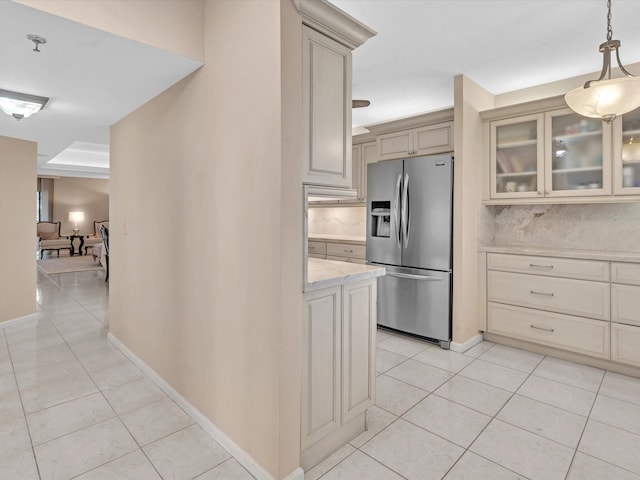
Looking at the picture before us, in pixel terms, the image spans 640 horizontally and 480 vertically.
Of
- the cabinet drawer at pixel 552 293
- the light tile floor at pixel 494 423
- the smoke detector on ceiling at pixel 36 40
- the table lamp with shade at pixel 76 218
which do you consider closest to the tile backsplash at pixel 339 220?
the cabinet drawer at pixel 552 293

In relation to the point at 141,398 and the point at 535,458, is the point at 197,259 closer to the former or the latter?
the point at 141,398

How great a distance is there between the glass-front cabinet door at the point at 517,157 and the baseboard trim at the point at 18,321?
17.7 feet

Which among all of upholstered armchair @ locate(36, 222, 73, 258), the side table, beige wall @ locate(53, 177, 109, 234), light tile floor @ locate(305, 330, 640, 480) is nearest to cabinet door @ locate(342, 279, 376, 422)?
light tile floor @ locate(305, 330, 640, 480)

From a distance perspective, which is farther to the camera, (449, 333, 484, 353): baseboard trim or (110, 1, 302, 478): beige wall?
(449, 333, 484, 353): baseboard trim

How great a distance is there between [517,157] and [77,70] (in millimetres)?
3661

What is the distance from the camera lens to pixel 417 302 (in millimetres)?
3566

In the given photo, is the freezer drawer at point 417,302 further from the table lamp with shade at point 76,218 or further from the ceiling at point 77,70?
the table lamp with shade at point 76,218

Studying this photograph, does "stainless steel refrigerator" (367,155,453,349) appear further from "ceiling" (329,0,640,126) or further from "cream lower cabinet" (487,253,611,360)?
"ceiling" (329,0,640,126)

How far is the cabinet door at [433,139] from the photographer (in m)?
3.47

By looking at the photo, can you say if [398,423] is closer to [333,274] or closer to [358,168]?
[333,274]

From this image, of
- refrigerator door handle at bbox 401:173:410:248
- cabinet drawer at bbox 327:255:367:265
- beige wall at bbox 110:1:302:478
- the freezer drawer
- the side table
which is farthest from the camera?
the side table

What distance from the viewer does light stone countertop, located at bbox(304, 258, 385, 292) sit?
1780mm

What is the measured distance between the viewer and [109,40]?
1.86 m

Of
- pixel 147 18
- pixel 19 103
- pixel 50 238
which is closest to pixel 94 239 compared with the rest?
pixel 50 238
